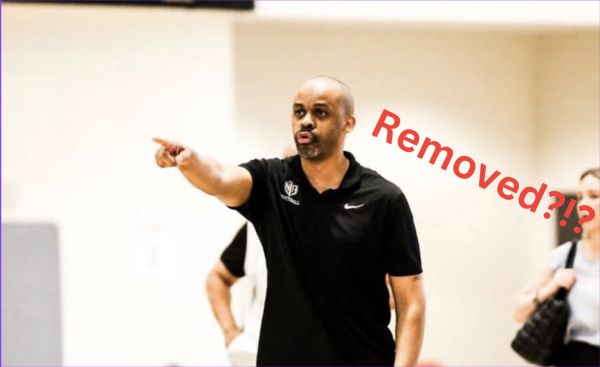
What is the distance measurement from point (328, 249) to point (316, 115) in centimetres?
27

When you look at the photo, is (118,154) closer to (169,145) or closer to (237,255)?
(237,255)

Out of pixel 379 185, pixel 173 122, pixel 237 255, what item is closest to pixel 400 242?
pixel 379 185

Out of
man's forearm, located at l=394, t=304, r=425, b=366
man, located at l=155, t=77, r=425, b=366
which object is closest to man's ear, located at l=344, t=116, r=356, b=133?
man, located at l=155, t=77, r=425, b=366

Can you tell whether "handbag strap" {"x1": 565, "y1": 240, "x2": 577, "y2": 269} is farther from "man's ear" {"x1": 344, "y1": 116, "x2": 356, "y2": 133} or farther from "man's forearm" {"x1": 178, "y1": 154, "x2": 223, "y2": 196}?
"man's forearm" {"x1": 178, "y1": 154, "x2": 223, "y2": 196}

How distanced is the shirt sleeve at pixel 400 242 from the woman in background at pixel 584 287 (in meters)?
0.91

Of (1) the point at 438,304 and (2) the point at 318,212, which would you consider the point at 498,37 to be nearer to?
(1) the point at 438,304

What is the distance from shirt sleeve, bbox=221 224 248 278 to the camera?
2037mm

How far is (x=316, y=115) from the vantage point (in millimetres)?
1506

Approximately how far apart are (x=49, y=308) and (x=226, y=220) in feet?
2.07

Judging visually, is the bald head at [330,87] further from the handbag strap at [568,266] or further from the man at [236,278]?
the handbag strap at [568,266]

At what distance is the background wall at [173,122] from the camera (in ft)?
7.82

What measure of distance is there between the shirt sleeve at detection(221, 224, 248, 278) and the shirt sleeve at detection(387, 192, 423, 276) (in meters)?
0.61

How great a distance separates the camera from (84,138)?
2404 mm

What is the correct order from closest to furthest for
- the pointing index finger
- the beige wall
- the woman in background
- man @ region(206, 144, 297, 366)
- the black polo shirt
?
the pointing index finger
the black polo shirt
man @ region(206, 144, 297, 366)
the woman in background
the beige wall
